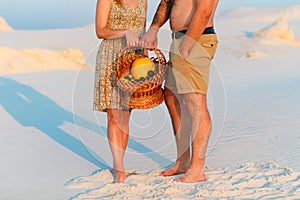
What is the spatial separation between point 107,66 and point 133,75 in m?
0.31

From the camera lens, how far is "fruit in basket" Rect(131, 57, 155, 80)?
17.1ft

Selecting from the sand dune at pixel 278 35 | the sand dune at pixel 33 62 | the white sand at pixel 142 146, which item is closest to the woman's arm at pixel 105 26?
the white sand at pixel 142 146

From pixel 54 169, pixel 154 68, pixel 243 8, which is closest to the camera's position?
pixel 154 68

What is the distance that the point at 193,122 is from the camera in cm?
534

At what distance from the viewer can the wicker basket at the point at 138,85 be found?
5223 millimetres

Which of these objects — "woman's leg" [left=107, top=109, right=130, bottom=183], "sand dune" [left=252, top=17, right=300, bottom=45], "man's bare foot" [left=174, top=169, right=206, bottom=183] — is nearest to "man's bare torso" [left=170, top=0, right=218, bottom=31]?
"woman's leg" [left=107, top=109, right=130, bottom=183]

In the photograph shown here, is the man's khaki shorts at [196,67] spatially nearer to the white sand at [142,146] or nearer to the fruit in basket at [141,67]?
the fruit in basket at [141,67]

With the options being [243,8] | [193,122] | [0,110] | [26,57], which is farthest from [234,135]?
[243,8]

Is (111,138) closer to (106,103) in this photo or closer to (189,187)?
(106,103)

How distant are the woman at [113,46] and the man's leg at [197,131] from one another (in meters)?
0.59

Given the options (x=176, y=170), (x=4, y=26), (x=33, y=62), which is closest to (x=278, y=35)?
(x=33, y=62)

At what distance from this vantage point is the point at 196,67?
525 cm

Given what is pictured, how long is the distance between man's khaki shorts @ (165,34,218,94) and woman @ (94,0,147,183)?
0.45 metres

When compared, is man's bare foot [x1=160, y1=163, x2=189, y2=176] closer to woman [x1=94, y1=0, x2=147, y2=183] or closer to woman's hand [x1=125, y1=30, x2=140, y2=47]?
woman [x1=94, y1=0, x2=147, y2=183]
